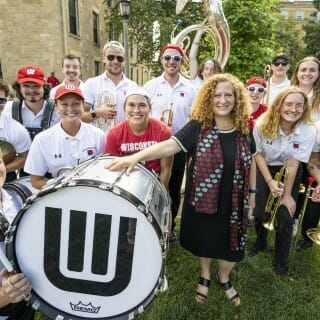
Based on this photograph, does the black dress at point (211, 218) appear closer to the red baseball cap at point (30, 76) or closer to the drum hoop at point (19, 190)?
the drum hoop at point (19, 190)

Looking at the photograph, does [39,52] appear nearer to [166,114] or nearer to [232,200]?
[166,114]

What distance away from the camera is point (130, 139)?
2.70m

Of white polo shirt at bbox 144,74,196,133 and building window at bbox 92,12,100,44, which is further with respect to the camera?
building window at bbox 92,12,100,44

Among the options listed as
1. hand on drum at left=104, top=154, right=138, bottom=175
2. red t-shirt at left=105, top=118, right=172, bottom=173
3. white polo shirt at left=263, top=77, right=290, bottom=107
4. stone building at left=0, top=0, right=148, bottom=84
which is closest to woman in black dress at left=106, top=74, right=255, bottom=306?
hand on drum at left=104, top=154, right=138, bottom=175

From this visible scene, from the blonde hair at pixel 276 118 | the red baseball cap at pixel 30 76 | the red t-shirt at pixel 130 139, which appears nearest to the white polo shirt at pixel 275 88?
the blonde hair at pixel 276 118

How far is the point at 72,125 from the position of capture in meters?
2.59

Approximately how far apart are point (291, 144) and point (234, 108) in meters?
0.94

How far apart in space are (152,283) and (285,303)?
1758 mm

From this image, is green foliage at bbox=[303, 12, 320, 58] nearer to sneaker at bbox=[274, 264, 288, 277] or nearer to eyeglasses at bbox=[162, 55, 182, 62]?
eyeglasses at bbox=[162, 55, 182, 62]

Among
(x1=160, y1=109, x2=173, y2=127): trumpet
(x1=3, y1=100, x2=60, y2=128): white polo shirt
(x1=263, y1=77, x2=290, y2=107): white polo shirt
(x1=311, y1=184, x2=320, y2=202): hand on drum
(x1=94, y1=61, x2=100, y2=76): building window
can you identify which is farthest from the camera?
(x1=94, y1=61, x2=100, y2=76): building window

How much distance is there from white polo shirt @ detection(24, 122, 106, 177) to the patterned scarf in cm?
99

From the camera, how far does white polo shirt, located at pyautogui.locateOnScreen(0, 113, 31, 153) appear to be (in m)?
2.92

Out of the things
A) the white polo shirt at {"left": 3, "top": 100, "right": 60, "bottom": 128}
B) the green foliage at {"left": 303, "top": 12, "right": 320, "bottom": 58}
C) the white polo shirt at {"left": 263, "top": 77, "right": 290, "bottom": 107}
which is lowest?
the white polo shirt at {"left": 3, "top": 100, "right": 60, "bottom": 128}

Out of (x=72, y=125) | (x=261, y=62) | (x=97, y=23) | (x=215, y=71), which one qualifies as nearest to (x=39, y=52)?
(x=97, y=23)
